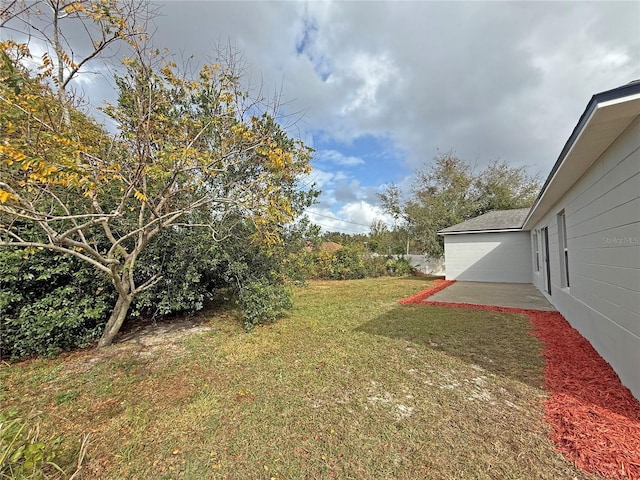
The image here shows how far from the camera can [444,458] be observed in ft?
6.47

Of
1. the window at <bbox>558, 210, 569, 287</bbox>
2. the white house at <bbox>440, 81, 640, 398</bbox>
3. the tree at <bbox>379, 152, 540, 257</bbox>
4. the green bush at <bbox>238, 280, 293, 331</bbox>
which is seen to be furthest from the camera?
the tree at <bbox>379, 152, 540, 257</bbox>

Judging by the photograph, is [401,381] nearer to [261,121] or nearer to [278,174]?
[278,174]

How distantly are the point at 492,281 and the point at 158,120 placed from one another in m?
13.7

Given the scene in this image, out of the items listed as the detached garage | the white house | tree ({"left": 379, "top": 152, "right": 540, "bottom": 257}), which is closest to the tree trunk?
the white house

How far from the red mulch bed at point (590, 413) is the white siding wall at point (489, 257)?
9069mm

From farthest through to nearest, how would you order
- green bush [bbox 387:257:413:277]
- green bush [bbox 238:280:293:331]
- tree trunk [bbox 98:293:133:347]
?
green bush [bbox 387:257:413:277] → green bush [bbox 238:280:293:331] → tree trunk [bbox 98:293:133:347]

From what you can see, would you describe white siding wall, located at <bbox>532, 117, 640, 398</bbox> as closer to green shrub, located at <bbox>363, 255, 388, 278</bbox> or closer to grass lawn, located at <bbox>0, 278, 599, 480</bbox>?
grass lawn, located at <bbox>0, 278, 599, 480</bbox>

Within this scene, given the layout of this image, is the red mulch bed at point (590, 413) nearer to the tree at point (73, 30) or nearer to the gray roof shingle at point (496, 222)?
the tree at point (73, 30)

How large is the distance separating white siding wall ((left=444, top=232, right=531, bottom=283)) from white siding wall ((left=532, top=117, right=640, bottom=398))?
26.7ft

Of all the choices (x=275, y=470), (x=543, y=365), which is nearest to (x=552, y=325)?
(x=543, y=365)

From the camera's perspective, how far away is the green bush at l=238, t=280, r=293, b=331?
5.59 m

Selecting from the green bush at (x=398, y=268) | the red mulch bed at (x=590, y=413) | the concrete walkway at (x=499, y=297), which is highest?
the green bush at (x=398, y=268)

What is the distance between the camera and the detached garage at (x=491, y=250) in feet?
39.1

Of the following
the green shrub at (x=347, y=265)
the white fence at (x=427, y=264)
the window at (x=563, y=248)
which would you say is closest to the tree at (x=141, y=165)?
the window at (x=563, y=248)
